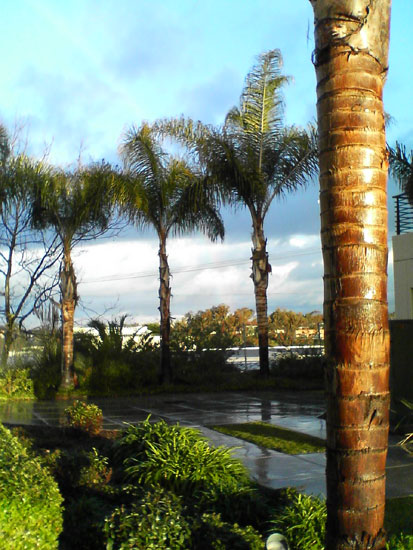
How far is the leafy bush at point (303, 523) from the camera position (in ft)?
15.3

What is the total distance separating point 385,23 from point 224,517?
12.3 feet

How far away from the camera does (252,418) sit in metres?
12.3

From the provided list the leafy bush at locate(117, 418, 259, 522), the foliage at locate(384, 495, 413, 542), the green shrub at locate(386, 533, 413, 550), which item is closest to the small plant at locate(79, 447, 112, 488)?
the leafy bush at locate(117, 418, 259, 522)

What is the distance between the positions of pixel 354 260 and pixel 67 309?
14.2m

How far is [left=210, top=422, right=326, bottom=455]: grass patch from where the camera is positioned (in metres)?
8.97

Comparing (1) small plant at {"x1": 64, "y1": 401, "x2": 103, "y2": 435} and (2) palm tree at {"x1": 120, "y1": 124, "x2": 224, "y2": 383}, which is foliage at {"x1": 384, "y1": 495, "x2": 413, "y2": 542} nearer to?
(1) small plant at {"x1": 64, "y1": 401, "x2": 103, "y2": 435}

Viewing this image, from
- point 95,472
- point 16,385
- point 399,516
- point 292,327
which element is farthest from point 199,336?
point 399,516

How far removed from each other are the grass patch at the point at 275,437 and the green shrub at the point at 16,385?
716 centimetres

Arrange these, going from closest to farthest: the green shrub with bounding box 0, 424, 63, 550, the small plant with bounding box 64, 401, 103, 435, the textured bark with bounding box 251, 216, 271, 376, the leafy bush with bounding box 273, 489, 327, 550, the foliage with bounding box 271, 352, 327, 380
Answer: the green shrub with bounding box 0, 424, 63, 550, the leafy bush with bounding box 273, 489, 327, 550, the small plant with bounding box 64, 401, 103, 435, the textured bark with bounding box 251, 216, 271, 376, the foliage with bounding box 271, 352, 327, 380

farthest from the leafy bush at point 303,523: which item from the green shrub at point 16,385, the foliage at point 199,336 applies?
the foliage at point 199,336

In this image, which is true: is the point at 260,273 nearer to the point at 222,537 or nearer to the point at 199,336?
the point at 199,336

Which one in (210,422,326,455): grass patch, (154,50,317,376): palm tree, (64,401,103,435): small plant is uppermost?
(154,50,317,376): palm tree

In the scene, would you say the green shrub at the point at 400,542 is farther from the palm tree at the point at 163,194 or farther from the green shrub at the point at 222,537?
the palm tree at the point at 163,194

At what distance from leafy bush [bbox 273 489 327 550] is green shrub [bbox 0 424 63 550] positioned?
1.60 m
